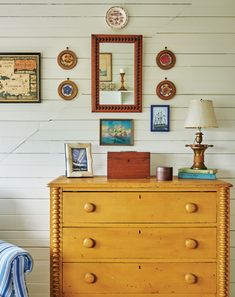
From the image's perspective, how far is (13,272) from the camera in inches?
80.0

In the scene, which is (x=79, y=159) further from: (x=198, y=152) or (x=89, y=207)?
(x=198, y=152)

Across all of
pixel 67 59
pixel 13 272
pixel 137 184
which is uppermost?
pixel 67 59

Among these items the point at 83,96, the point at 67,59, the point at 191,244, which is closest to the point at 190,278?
the point at 191,244

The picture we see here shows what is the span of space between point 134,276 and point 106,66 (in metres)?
1.41

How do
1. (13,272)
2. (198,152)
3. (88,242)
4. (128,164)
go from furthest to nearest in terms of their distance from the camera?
(198,152)
(128,164)
(88,242)
(13,272)

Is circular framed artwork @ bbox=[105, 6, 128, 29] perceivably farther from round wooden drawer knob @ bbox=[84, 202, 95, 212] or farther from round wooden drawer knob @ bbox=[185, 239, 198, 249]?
round wooden drawer knob @ bbox=[185, 239, 198, 249]

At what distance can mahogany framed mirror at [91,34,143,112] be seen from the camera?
2.70m

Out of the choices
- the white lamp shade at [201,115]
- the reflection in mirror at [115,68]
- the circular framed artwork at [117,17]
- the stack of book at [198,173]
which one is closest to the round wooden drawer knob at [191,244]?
the stack of book at [198,173]

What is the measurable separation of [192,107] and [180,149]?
13.6 inches

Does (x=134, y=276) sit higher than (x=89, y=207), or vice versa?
(x=89, y=207)

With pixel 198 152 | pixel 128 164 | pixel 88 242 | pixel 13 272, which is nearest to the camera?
pixel 13 272

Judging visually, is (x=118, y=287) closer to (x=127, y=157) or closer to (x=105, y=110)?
(x=127, y=157)

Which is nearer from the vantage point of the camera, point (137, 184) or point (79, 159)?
point (137, 184)

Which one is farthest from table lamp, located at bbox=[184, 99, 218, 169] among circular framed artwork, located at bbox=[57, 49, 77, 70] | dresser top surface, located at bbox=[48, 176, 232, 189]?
circular framed artwork, located at bbox=[57, 49, 77, 70]
